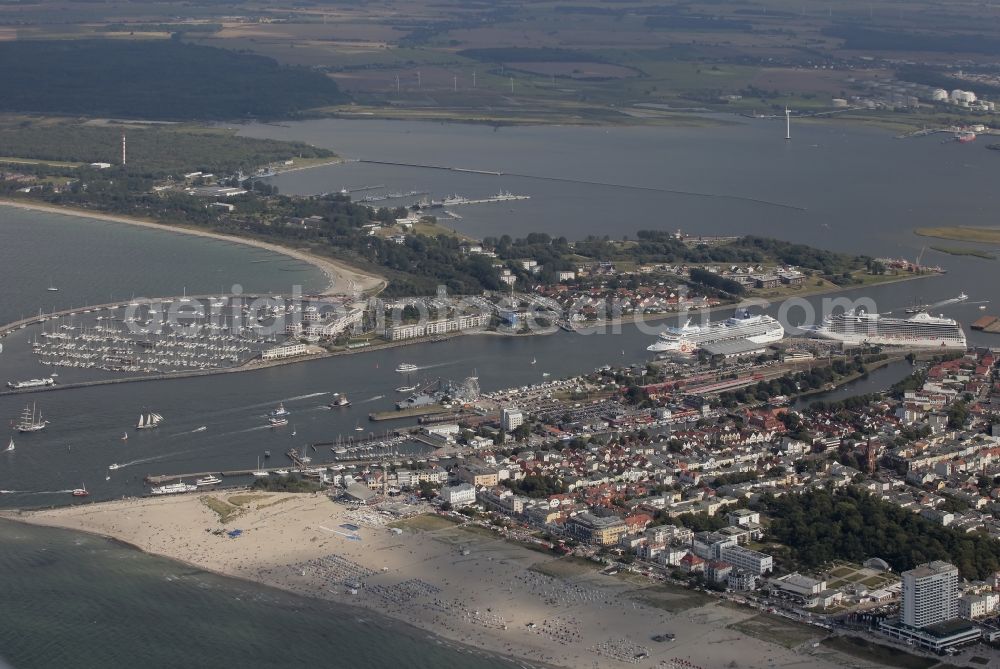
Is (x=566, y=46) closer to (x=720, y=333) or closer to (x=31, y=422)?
(x=720, y=333)

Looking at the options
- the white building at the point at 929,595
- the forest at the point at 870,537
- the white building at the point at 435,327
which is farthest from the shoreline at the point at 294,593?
the white building at the point at 435,327

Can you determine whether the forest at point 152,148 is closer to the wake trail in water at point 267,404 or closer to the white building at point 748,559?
the wake trail in water at point 267,404

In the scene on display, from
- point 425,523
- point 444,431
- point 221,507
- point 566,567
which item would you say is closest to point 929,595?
point 566,567

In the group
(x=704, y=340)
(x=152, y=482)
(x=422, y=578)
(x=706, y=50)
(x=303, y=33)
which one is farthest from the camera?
(x=303, y=33)

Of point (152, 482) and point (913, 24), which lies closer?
point (152, 482)

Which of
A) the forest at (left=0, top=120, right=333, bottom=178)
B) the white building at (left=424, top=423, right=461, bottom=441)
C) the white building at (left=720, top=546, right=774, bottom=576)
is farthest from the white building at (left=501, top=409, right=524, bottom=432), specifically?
the forest at (left=0, top=120, right=333, bottom=178)

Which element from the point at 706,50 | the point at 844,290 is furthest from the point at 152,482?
the point at 706,50

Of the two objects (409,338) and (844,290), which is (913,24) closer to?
(844,290)
